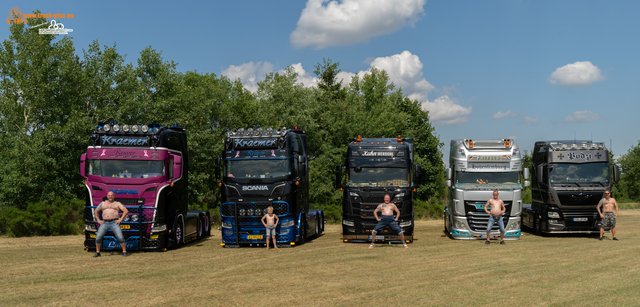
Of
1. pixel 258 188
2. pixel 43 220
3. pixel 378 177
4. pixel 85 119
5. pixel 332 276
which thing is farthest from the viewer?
pixel 85 119

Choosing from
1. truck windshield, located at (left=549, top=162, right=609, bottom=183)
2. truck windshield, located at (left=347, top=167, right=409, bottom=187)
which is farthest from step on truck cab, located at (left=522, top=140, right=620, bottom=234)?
truck windshield, located at (left=347, top=167, right=409, bottom=187)

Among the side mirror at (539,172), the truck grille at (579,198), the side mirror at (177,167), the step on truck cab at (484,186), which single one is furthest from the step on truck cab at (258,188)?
the truck grille at (579,198)

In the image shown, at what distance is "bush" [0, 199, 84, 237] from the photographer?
19375 millimetres

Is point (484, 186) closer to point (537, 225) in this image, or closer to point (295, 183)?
point (537, 225)

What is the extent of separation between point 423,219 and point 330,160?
34.5ft

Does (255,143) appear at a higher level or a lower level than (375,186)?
higher

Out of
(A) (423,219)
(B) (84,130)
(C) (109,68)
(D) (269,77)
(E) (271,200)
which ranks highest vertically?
(D) (269,77)

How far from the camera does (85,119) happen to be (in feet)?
79.4

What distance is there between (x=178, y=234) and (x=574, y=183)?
1472 cm

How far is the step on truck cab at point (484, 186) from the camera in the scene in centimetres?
1775

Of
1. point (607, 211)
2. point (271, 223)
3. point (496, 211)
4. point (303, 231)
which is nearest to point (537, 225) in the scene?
point (607, 211)

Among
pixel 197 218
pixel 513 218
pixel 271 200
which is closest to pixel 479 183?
pixel 513 218

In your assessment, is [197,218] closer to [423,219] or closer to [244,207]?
[244,207]

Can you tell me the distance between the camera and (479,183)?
1791 cm
